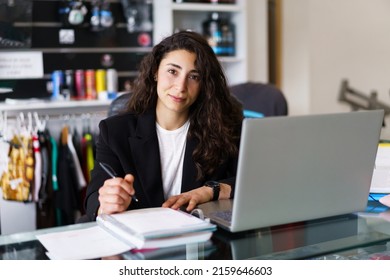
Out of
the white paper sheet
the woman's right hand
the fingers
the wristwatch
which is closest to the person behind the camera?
the white paper sheet

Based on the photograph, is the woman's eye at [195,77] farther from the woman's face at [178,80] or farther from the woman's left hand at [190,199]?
the woman's left hand at [190,199]

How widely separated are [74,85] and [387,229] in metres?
2.88

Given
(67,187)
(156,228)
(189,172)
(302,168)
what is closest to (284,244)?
(302,168)

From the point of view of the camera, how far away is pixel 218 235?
1.24m

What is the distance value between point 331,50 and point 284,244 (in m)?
3.53

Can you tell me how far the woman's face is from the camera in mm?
1882

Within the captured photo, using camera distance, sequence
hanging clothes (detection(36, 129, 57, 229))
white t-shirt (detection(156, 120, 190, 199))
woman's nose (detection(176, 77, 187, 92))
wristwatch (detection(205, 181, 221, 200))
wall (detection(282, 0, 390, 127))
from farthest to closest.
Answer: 1. wall (detection(282, 0, 390, 127))
2. hanging clothes (detection(36, 129, 57, 229))
3. white t-shirt (detection(156, 120, 190, 199))
4. woman's nose (detection(176, 77, 187, 92))
5. wristwatch (detection(205, 181, 221, 200))

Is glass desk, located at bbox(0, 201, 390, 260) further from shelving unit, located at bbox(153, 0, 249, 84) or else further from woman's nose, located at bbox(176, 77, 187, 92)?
shelving unit, located at bbox(153, 0, 249, 84)

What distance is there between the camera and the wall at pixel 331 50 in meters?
4.39

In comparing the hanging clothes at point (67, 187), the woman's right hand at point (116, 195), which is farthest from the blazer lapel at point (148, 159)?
the hanging clothes at point (67, 187)

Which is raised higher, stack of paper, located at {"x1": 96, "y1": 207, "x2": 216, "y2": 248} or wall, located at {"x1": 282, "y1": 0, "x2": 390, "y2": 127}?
wall, located at {"x1": 282, "y1": 0, "x2": 390, "y2": 127}

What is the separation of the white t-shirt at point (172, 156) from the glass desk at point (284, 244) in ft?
2.02

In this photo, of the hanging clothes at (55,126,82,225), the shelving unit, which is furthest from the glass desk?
the shelving unit

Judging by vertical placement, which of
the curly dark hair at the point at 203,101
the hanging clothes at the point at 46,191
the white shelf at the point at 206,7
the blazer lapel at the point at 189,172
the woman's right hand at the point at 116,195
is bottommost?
the hanging clothes at the point at 46,191
